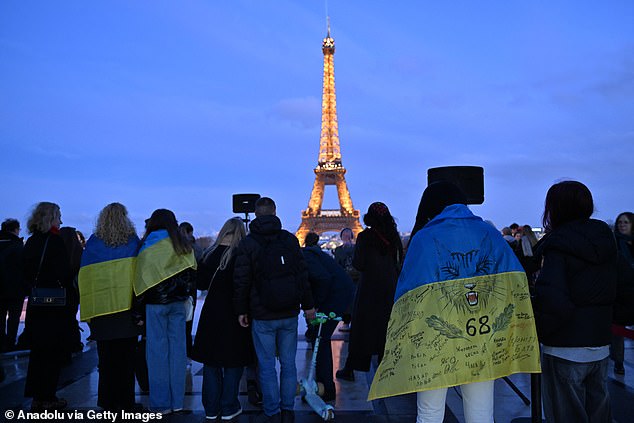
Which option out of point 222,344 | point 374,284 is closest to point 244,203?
point 374,284

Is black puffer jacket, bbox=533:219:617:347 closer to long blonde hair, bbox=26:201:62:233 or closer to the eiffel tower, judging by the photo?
long blonde hair, bbox=26:201:62:233

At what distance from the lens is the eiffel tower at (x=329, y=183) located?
→ 4922cm

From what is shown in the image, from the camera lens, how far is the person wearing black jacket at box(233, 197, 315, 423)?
3990 mm

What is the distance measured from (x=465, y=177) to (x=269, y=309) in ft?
10.4

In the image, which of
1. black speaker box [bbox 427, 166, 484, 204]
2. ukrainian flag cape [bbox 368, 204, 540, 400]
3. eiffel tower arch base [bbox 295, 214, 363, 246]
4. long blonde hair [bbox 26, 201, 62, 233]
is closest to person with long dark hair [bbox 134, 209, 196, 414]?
long blonde hair [bbox 26, 201, 62, 233]

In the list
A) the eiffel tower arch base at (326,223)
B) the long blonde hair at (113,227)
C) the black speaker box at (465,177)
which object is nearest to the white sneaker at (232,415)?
the long blonde hair at (113,227)

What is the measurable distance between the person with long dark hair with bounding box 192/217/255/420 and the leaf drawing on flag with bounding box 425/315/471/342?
2099 millimetres

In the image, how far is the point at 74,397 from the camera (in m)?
4.90

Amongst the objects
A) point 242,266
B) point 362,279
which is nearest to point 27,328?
point 242,266

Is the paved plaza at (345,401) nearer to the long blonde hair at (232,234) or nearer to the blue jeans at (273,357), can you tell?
the blue jeans at (273,357)

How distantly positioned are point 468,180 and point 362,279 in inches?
74.3

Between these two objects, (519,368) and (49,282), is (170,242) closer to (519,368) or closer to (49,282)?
(49,282)

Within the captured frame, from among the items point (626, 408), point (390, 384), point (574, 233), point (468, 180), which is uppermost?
point (468, 180)

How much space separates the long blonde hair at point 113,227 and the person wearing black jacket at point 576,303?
319 cm
